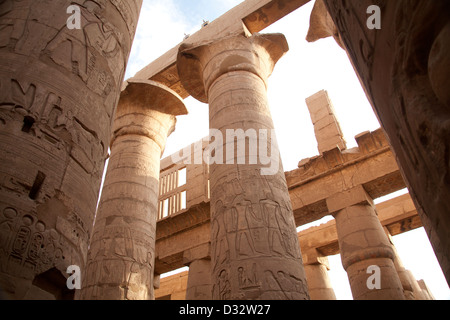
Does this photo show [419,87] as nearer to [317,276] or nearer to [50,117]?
[50,117]

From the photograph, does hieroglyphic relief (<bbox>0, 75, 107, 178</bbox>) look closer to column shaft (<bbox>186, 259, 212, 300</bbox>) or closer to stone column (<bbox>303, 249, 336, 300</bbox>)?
column shaft (<bbox>186, 259, 212, 300</bbox>)

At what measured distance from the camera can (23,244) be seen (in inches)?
74.0

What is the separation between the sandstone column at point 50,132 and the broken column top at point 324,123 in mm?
7341

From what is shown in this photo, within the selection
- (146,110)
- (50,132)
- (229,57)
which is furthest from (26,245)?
(146,110)

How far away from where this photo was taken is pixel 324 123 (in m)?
10.3

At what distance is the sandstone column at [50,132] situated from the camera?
6.30ft

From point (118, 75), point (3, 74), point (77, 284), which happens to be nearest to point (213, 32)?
point (118, 75)

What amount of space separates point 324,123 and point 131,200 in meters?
5.67

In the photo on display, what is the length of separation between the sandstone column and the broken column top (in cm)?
734

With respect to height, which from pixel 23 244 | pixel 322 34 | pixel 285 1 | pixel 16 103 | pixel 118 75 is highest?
pixel 285 1

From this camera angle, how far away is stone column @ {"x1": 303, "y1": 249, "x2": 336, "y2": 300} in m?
9.80

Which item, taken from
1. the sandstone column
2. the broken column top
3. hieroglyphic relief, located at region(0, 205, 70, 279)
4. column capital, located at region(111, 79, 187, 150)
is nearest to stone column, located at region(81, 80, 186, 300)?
column capital, located at region(111, 79, 187, 150)

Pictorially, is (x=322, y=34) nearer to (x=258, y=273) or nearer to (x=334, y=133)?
(x=334, y=133)

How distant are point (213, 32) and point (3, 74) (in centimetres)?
759
